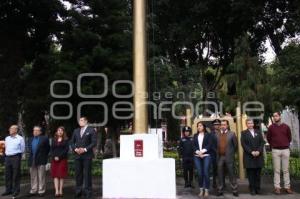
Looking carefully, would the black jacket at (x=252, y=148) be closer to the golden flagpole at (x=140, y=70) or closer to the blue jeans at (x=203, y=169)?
the blue jeans at (x=203, y=169)

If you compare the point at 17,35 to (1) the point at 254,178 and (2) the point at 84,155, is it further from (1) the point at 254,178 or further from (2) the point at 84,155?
(1) the point at 254,178

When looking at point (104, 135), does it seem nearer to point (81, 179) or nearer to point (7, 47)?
point (7, 47)

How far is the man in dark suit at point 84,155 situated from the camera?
12820 mm

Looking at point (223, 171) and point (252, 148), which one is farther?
point (223, 171)

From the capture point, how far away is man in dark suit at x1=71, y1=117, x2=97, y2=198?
12820 mm

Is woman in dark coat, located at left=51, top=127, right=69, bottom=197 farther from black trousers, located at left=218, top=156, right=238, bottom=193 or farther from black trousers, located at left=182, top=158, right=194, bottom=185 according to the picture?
black trousers, located at left=218, top=156, right=238, bottom=193

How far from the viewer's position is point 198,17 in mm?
28281

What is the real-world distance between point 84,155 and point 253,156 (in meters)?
4.26

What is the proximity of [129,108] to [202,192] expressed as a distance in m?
8.35

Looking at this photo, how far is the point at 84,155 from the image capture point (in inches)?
507

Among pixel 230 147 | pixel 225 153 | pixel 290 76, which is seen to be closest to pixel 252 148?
pixel 230 147

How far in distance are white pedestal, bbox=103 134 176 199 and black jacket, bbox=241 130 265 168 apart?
245 centimetres

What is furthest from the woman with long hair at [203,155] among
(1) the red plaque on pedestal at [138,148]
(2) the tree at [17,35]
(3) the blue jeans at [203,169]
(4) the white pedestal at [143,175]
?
(2) the tree at [17,35]

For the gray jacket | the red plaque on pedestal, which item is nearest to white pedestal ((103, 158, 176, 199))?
the red plaque on pedestal
